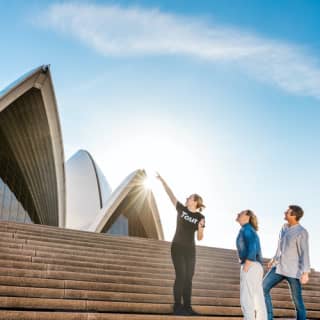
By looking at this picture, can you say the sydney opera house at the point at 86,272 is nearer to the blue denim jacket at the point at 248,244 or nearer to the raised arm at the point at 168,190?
the blue denim jacket at the point at 248,244

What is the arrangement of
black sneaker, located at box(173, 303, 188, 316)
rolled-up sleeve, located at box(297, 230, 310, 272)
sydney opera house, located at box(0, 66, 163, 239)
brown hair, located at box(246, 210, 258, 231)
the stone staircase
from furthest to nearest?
sydney opera house, located at box(0, 66, 163, 239) → black sneaker, located at box(173, 303, 188, 316) → the stone staircase → rolled-up sleeve, located at box(297, 230, 310, 272) → brown hair, located at box(246, 210, 258, 231)

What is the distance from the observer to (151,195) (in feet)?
80.1

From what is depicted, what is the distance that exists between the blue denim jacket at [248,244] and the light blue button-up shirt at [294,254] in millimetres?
580

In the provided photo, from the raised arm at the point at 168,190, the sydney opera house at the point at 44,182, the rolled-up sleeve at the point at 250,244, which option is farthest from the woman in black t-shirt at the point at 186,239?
the sydney opera house at the point at 44,182

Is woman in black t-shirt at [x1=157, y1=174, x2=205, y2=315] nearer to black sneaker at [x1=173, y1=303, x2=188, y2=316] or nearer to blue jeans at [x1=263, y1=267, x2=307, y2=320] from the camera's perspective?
black sneaker at [x1=173, y1=303, x2=188, y2=316]

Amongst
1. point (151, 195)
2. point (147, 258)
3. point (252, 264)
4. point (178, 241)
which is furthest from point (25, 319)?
point (151, 195)

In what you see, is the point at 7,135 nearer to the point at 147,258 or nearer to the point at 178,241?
the point at 147,258

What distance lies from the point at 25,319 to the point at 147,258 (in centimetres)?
401

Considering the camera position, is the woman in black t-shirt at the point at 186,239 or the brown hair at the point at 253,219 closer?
the brown hair at the point at 253,219

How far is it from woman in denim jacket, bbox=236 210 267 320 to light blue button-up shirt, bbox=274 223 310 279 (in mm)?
581

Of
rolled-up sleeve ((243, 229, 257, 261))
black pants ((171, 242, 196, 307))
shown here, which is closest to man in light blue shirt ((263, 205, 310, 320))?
rolled-up sleeve ((243, 229, 257, 261))

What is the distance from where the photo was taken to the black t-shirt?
4.68 m

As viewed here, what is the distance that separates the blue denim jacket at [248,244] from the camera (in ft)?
13.0

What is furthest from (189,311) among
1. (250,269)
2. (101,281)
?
(101,281)
